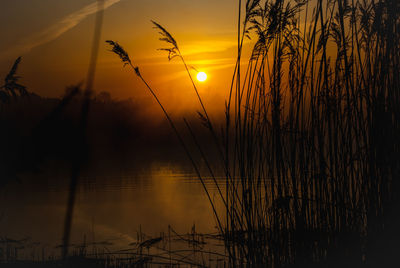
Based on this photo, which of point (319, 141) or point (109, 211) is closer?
point (319, 141)

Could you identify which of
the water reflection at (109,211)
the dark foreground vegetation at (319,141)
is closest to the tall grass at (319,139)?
the dark foreground vegetation at (319,141)

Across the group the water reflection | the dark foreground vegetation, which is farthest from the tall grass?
the water reflection

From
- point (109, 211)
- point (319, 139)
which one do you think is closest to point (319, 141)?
point (319, 139)

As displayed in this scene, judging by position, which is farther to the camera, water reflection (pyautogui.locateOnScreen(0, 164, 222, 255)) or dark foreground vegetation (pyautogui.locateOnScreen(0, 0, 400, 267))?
water reflection (pyautogui.locateOnScreen(0, 164, 222, 255))

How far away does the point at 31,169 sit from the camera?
2994 millimetres

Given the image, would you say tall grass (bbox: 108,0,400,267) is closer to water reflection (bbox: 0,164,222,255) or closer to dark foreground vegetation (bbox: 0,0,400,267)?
dark foreground vegetation (bbox: 0,0,400,267)

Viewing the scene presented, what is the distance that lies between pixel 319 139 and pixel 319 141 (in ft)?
0.06

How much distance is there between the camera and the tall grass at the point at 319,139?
2.10m

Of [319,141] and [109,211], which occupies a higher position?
[319,141]

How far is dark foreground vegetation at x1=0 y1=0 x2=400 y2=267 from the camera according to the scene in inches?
82.7

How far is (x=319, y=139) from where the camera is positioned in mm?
2131

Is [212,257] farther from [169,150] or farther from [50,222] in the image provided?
[169,150]

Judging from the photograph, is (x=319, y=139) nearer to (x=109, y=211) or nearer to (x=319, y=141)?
(x=319, y=141)

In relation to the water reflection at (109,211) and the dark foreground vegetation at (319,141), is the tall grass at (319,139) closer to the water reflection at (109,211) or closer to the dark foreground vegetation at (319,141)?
the dark foreground vegetation at (319,141)
